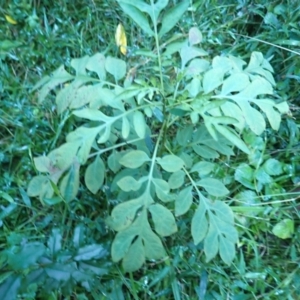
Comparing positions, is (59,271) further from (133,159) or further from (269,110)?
(269,110)

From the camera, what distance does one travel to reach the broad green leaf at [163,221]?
1139 mm

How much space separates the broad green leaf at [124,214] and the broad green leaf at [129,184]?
0.10 ft

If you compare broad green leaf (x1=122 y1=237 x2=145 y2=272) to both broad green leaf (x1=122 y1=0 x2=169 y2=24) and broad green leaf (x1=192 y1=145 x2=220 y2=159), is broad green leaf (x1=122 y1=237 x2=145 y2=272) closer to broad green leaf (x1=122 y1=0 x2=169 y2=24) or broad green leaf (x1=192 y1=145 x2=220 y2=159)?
broad green leaf (x1=192 y1=145 x2=220 y2=159)

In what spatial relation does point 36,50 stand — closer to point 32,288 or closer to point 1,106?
point 1,106

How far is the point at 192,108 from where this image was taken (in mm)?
1139

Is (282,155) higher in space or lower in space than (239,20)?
lower

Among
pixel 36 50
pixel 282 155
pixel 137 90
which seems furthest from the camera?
pixel 36 50

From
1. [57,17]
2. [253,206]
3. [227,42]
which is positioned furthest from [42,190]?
[227,42]

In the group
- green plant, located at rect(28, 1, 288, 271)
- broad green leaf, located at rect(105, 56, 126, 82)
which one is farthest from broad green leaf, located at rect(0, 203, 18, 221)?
broad green leaf, located at rect(105, 56, 126, 82)

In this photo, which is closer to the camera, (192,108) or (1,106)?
(192,108)

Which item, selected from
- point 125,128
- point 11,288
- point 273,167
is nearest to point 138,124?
point 125,128

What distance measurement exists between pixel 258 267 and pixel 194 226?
328mm

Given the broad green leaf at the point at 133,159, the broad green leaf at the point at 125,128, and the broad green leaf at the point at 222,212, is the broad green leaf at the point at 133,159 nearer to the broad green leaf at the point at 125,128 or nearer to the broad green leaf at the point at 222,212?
the broad green leaf at the point at 125,128

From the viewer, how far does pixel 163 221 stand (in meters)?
1.14
